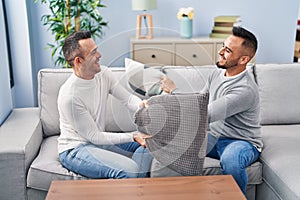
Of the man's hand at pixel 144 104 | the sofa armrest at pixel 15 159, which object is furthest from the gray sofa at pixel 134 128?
the man's hand at pixel 144 104

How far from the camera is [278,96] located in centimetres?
253

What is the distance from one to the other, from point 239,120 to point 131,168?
25.4 inches

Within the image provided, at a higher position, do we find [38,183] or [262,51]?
[262,51]

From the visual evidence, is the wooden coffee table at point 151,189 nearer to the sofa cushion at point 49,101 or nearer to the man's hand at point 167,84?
the man's hand at point 167,84

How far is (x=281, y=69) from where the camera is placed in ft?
8.46

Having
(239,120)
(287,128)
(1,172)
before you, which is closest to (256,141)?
(239,120)

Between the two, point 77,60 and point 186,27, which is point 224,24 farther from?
point 77,60

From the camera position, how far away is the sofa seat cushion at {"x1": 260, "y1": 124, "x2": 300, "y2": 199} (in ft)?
6.06

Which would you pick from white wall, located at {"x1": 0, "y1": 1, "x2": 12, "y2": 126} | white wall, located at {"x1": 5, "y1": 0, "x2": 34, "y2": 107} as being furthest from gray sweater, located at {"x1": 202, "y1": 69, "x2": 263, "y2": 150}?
white wall, located at {"x1": 5, "y1": 0, "x2": 34, "y2": 107}

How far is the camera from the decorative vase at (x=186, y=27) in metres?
3.55

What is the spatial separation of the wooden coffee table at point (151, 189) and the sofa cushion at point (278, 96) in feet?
2.82

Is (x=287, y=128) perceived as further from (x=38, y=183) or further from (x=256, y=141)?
(x=38, y=183)

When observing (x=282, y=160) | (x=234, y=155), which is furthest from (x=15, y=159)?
(x=282, y=160)

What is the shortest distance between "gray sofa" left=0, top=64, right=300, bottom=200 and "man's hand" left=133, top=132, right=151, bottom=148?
0.14ft
